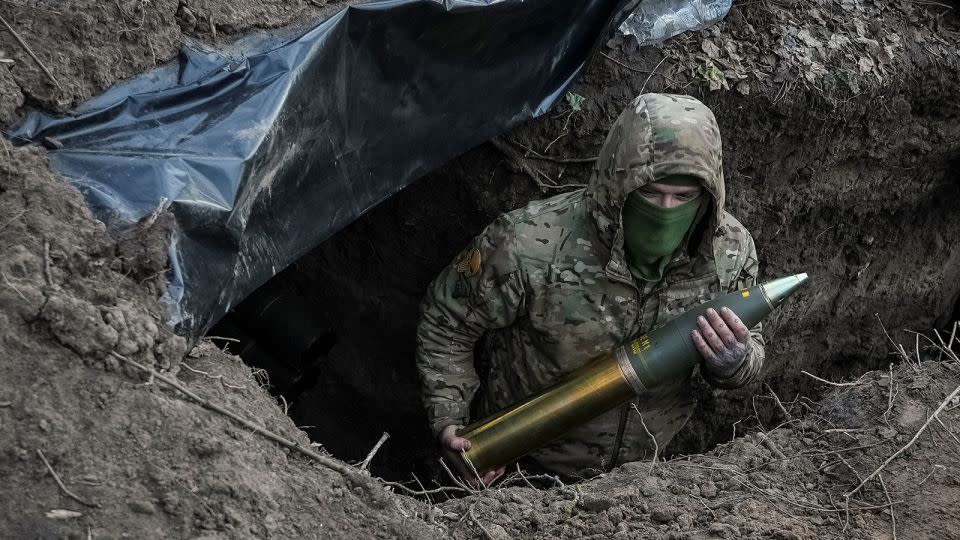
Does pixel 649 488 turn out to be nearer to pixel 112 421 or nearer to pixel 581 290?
pixel 581 290

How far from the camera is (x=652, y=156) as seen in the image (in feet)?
11.7

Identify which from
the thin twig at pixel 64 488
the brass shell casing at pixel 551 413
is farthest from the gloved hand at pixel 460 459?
the thin twig at pixel 64 488

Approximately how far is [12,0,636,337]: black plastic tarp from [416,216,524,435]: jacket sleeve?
1.48 ft

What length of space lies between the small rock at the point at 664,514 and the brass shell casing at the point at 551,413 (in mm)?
727

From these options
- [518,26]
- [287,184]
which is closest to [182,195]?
[287,184]

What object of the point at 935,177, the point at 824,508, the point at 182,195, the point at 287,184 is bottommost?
the point at 935,177

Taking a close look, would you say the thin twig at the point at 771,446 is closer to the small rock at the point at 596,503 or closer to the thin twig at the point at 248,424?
the small rock at the point at 596,503

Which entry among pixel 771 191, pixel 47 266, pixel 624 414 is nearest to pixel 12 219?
pixel 47 266

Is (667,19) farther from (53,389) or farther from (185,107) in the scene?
(53,389)

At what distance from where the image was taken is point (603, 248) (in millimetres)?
3914

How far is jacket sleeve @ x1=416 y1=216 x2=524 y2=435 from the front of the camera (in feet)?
13.0

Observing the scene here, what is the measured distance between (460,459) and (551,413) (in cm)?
42

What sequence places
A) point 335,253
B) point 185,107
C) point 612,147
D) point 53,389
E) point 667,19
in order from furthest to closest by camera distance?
1. point 335,253
2. point 667,19
3. point 612,147
4. point 185,107
5. point 53,389

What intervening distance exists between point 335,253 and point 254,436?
2.56 metres
